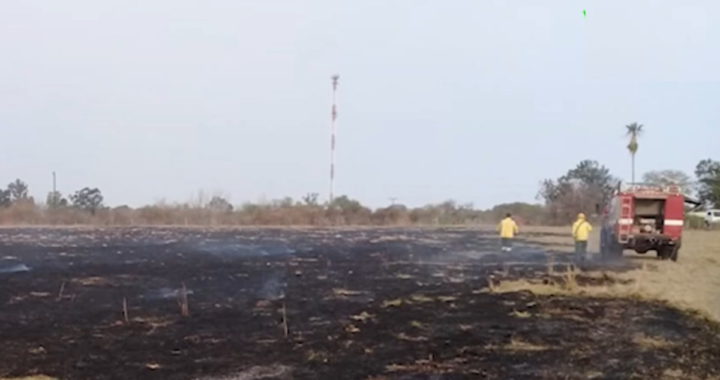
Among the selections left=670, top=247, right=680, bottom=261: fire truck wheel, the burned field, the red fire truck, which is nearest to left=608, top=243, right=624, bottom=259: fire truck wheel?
the red fire truck

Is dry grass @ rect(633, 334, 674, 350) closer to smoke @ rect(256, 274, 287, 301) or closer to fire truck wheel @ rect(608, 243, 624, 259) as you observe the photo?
smoke @ rect(256, 274, 287, 301)

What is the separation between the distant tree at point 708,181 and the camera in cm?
8256

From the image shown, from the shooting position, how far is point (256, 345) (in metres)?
13.0

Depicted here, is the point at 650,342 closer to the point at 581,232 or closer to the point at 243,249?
the point at 581,232

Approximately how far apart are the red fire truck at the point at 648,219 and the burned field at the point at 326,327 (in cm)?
412

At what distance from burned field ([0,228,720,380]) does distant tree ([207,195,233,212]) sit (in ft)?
170

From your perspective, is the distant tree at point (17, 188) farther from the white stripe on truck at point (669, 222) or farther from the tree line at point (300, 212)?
the white stripe on truck at point (669, 222)

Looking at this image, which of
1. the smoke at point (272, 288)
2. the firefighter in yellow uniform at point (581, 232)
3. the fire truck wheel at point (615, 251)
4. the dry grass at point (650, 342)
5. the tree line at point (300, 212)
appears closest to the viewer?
the dry grass at point (650, 342)

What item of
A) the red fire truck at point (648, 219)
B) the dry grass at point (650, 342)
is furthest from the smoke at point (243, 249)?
the dry grass at point (650, 342)

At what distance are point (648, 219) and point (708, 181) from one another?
6288cm

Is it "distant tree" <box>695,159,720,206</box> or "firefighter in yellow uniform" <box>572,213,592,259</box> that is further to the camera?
"distant tree" <box>695,159,720,206</box>

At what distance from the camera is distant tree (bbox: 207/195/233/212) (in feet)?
262

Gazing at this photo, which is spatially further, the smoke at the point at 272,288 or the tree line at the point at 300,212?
the tree line at the point at 300,212

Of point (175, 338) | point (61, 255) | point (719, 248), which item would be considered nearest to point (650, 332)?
point (175, 338)
